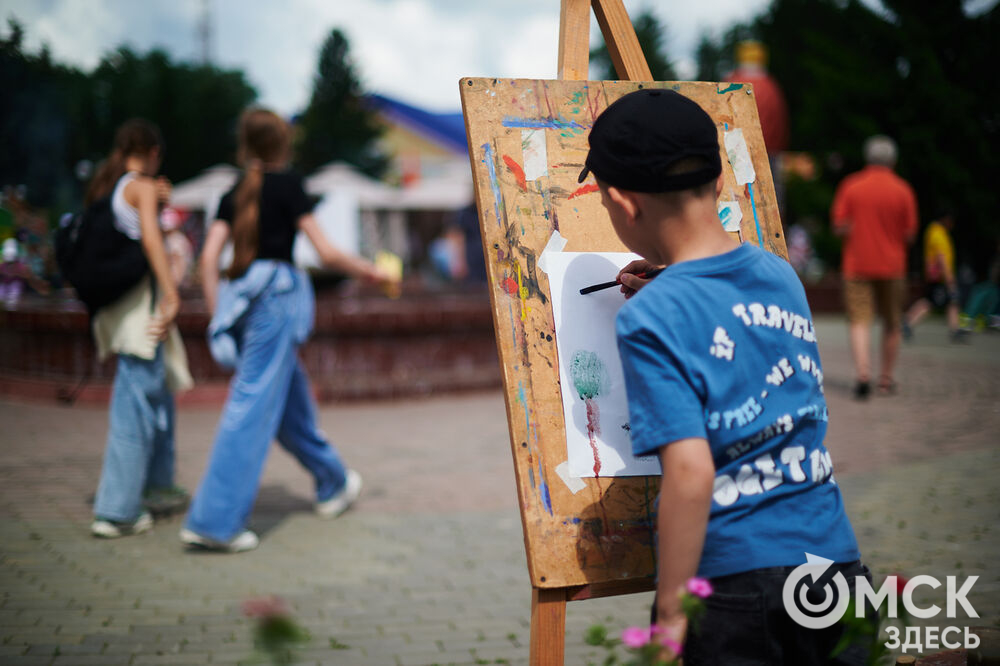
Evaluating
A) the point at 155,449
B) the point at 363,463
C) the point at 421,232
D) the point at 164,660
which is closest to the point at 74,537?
the point at 155,449

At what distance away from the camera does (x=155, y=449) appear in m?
5.12

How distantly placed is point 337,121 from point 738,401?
45500mm

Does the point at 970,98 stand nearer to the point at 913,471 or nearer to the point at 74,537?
the point at 913,471

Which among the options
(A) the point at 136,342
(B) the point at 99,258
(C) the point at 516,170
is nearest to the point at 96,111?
(B) the point at 99,258

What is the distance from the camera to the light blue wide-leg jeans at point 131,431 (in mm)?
4758

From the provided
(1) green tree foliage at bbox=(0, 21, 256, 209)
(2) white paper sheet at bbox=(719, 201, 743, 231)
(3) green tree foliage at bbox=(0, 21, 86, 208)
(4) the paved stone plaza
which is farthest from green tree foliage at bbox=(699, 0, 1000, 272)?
(2) white paper sheet at bbox=(719, 201, 743, 231)

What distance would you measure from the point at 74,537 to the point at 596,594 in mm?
3683

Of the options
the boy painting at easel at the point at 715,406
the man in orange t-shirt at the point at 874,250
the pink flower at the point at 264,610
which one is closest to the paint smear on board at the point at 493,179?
the boy painting at easel at the point at 715,406

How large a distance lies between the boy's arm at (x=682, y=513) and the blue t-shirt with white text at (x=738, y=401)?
0.04 meters

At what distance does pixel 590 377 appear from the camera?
2.23 meters

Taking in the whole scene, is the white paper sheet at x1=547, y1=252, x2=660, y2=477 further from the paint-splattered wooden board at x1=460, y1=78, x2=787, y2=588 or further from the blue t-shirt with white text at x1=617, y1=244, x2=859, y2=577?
the blue t-shirt with white text at x1=617, y1=244, x2=859, y2=577

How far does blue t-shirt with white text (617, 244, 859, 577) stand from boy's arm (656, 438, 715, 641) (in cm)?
4

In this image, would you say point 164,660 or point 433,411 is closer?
point 164,660

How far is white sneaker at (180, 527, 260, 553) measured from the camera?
4.57 m
